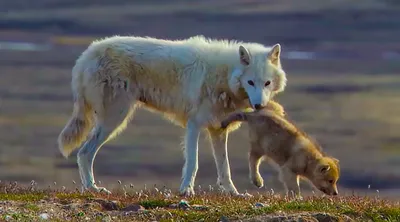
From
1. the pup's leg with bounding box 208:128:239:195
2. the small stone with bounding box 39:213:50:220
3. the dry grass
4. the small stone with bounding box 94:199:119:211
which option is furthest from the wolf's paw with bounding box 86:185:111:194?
the small stone with bounding box 39:213:50:220

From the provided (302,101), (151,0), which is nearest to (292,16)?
(151,0)

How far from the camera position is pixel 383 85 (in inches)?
1478

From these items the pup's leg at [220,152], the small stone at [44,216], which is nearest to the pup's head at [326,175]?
the pup's leg at [220,152]

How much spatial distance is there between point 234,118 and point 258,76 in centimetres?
60

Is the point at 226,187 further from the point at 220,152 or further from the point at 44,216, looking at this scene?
the point at 44,216

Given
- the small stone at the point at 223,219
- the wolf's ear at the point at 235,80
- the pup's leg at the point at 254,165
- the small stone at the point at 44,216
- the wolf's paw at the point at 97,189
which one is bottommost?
the wolf's paw at the point at 97,189

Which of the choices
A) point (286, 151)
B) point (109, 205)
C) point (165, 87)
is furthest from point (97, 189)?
point (286, 151)

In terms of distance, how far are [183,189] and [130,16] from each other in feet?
126

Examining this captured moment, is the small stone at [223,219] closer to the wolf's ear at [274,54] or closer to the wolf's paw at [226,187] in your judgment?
the wolf's paw at [226,187]

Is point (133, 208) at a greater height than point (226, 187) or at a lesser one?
greater

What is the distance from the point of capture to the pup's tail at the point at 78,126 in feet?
53.3

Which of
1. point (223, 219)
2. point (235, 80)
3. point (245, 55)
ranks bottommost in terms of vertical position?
A: point (223, 219)

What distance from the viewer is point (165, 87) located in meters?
16.2

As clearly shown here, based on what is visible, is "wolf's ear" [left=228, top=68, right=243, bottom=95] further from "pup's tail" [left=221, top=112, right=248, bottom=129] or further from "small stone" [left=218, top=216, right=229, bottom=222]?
"small stone" [left=218, top=216, right=229, bottom=222]
